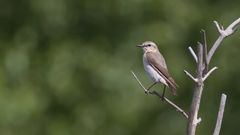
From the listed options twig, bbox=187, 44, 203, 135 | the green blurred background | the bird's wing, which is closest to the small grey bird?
the bird's wing

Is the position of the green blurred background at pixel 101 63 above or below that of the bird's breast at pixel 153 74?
below

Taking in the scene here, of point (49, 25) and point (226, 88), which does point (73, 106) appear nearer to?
point (49, 25)

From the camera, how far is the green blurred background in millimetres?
13531

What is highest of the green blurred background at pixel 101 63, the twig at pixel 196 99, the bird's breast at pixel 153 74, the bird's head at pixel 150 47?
the twig at pixel 196 99

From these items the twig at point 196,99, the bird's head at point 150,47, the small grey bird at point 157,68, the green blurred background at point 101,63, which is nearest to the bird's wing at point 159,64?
the small grey bird at point 157,68

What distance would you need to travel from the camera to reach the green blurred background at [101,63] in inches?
533

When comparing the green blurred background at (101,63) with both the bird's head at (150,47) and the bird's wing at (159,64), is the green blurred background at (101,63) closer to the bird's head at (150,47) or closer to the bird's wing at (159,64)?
the bird's head at (150,47)

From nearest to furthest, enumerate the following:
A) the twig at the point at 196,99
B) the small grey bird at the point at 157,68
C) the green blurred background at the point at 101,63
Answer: the twig at the point at 196,99, the small grey bird at the point at 157,68, the green blurred background at the point at 101,63

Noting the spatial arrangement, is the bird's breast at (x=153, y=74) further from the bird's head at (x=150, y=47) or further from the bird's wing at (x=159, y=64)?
the bird's head at (x=150, y=47)

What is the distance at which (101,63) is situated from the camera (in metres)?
13.6

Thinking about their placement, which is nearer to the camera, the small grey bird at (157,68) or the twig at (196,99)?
the twig at (196,99)

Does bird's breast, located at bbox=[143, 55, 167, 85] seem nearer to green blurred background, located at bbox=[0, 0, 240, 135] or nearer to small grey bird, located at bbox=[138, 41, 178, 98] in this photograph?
small grey bird, located at bbox=[138, 41, 178, 98]

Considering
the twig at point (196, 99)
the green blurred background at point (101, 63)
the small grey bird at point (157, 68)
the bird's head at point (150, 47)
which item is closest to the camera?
the twig at point (196, 99)

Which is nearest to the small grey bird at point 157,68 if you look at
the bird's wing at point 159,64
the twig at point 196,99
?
the bird's wing at point 159,64
